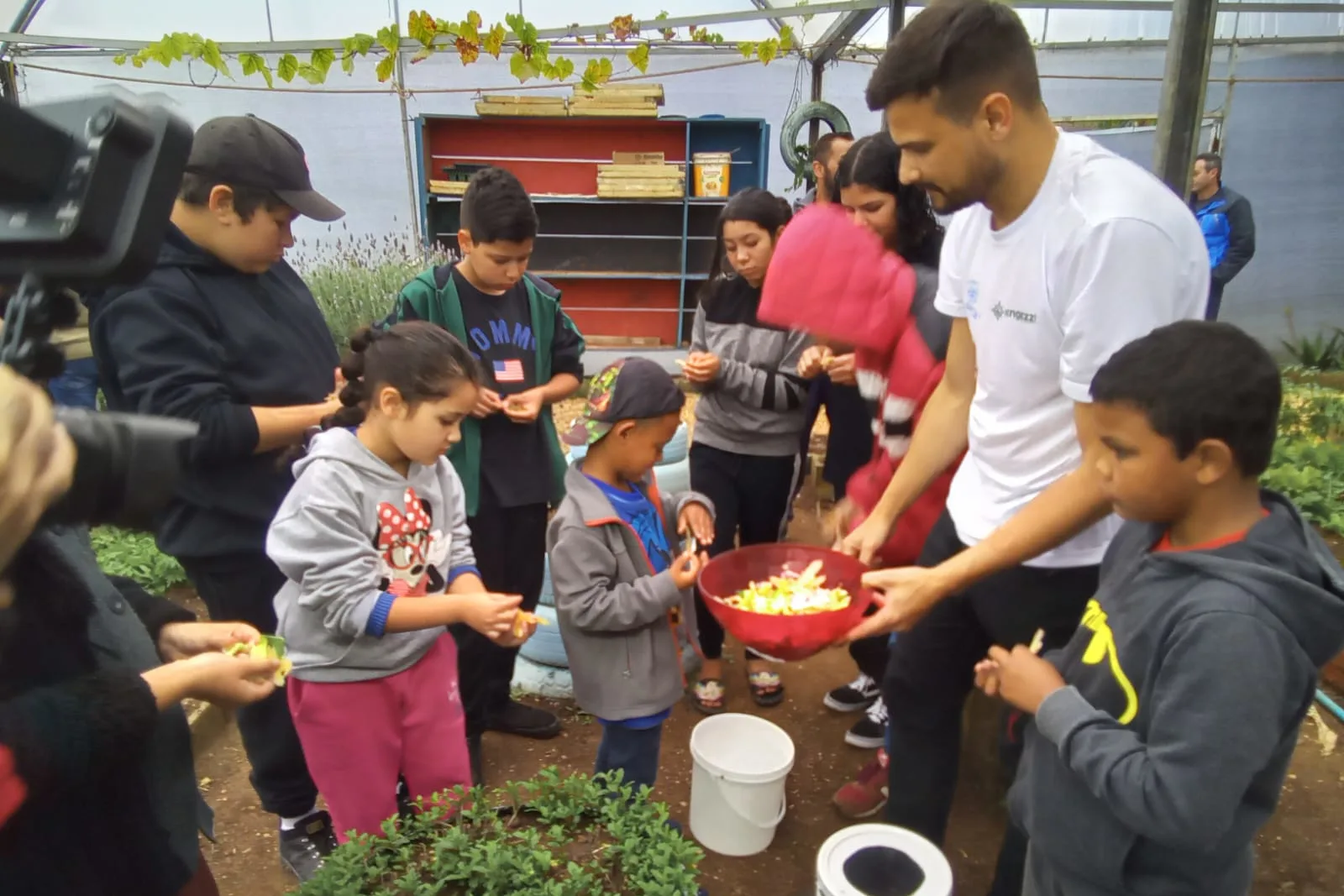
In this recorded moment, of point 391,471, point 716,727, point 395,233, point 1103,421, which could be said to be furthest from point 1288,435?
point 395,233

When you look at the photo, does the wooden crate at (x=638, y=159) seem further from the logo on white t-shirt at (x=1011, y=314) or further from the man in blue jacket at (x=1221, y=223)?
the logo on white t-shirt at (x=1011, y=314)

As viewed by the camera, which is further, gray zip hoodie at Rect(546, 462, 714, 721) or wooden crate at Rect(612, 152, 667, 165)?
wooden crate at Rect(612, 152, 667, 165)

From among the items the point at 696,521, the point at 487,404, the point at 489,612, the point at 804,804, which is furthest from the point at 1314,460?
the point at 489,612

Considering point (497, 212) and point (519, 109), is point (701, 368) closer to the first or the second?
point (497, 212)

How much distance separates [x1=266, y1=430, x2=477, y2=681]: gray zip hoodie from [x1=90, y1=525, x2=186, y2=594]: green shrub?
244 cm

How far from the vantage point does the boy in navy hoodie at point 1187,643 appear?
4.11 feet

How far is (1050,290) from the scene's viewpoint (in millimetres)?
1651

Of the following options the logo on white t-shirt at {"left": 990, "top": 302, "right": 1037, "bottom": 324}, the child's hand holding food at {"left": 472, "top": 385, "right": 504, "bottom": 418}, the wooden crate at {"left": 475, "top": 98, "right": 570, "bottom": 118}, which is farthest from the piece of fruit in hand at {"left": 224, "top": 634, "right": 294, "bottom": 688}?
the wooden crate at {"left": 475, "top": 98, "right": 570, "bottom": 118}

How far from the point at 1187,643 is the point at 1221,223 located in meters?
7.59

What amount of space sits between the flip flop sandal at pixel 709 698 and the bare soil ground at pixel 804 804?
43mm

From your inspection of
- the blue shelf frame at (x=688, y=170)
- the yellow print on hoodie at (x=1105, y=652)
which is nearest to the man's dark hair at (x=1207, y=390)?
the yellow print on hoodie at (x=1105, y=652)

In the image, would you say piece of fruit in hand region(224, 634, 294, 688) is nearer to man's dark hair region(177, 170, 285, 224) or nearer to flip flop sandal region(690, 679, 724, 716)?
man's dark hair region(177, 170, 285, 224)

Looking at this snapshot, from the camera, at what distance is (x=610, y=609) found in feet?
7.10

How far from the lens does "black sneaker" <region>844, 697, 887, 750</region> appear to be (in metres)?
3.10
